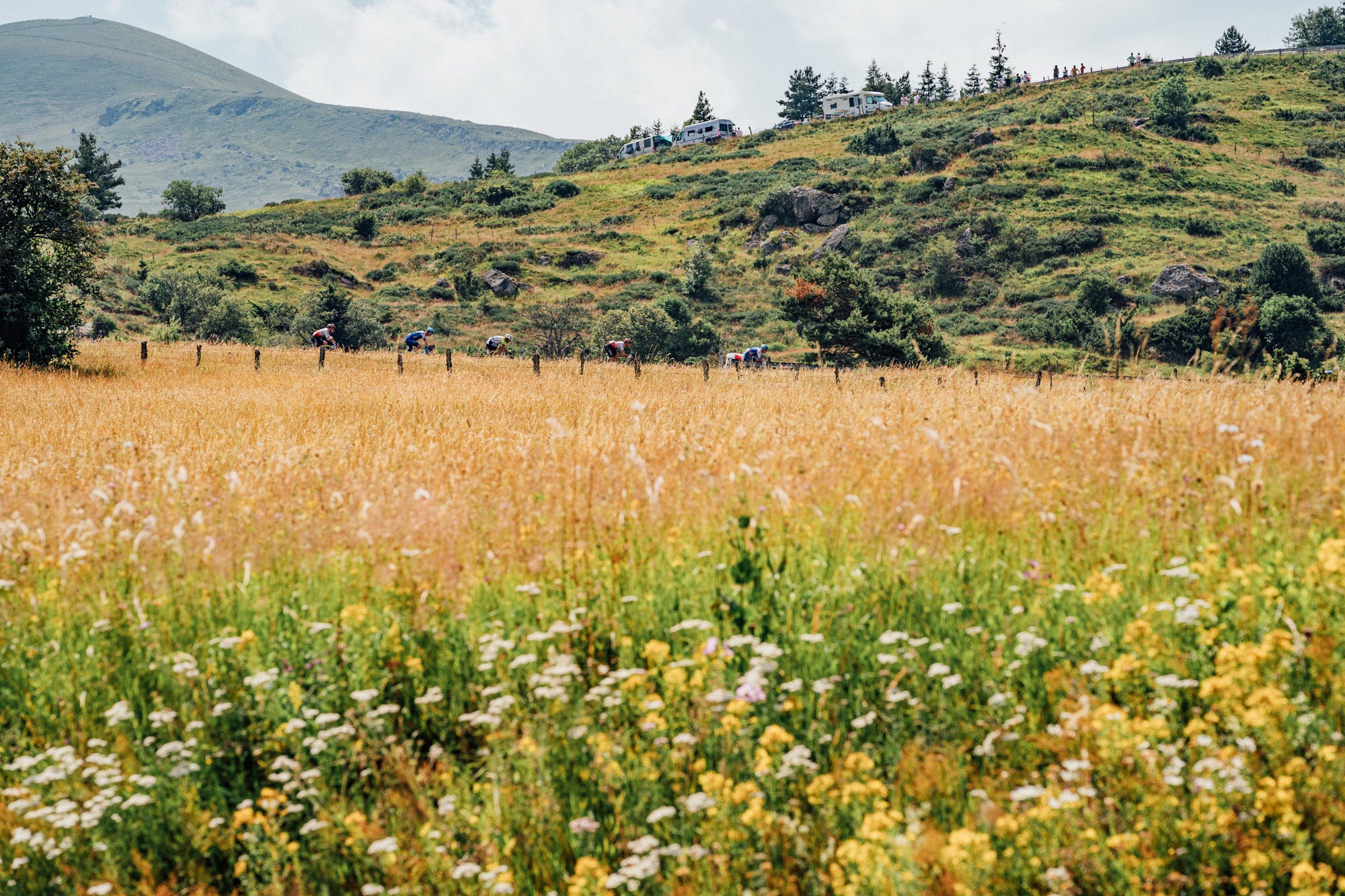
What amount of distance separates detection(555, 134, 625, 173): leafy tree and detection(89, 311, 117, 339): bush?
10194 centimetres

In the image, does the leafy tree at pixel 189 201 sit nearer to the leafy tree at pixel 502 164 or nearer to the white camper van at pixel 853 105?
the leafy tree at pixel 502 164

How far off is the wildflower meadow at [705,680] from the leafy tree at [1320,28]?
155m

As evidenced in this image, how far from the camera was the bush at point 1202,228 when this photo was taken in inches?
2441

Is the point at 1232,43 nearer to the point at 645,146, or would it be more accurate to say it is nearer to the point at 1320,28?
the point at 1320,28

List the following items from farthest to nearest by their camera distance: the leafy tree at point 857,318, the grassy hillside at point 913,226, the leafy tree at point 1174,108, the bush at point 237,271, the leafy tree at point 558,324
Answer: the leafy tree at point 1174,108, the bush at point 237,271, the grassy hillside at point 913,226, the leafy tree at point 558,324, the leafy tree at point 857,318

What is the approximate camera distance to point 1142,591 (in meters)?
3.90

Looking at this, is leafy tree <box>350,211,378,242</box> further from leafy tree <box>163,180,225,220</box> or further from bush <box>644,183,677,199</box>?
bush <box>644,183,677,199</box>

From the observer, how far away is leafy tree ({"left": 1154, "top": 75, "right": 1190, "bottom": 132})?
8338 centimetres

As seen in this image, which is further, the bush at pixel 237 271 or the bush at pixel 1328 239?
the bush at pixel 237 271

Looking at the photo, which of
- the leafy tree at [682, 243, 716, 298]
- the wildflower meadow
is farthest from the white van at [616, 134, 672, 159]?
the wildflower meadow

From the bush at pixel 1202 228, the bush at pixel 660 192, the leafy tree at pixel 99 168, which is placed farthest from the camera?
the leafy tree at pixel 99 168

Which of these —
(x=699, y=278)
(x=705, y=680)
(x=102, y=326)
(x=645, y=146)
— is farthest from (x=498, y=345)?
(x=645, y=146)

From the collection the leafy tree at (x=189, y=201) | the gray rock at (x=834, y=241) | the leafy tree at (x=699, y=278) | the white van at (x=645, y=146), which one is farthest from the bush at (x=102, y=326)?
the white van at (x=645, y=146)

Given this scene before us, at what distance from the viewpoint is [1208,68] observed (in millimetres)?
100938
